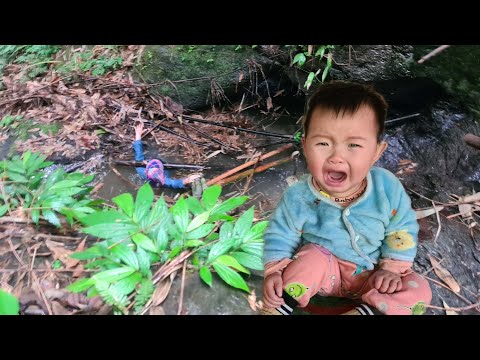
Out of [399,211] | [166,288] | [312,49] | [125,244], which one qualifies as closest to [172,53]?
[312,49]

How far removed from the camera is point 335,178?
1051 mm

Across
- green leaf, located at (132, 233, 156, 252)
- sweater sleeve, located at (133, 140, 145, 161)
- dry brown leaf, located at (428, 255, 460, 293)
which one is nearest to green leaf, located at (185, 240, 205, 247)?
green leaf, located at (132, 233, 156, 252)

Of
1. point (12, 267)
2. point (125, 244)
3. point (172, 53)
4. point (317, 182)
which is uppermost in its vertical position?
point (172, 53)

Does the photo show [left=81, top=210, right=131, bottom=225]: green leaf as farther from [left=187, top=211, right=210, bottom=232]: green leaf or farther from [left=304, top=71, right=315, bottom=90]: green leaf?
[left=304, top=71, right=315, bottom=90]: green leaf

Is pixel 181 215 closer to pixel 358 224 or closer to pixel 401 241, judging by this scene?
pixel 358 224

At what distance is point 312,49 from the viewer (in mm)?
1620

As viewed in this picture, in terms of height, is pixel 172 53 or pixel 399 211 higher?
pixel 172 53

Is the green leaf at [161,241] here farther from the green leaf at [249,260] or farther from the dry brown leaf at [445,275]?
the dry brown leaf at [445,275]

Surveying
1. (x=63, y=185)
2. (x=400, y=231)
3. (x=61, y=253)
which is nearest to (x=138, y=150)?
(x=63, y=185)

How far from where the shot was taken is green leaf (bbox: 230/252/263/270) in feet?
3.86

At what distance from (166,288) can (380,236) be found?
66cm

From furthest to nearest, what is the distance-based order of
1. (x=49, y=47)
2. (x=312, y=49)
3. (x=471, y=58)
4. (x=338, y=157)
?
(x=49, y=47) < (x=312, y=49) < (x=471, y=58) < (x=338, y=157)

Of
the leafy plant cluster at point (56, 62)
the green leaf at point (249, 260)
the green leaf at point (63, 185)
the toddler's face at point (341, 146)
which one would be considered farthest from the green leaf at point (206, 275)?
the leafy plant cluster at point (56, 62)
